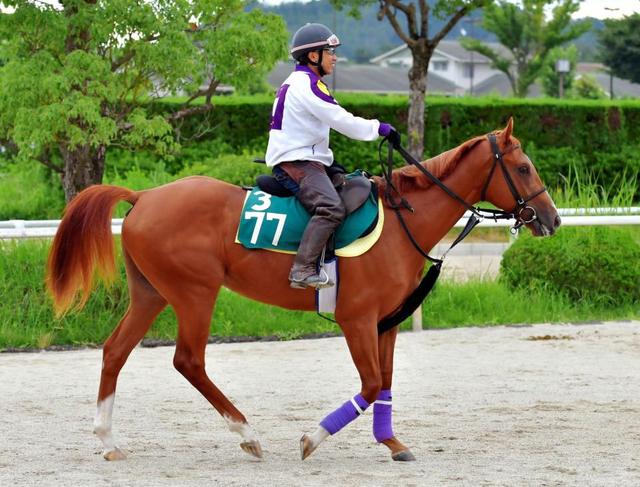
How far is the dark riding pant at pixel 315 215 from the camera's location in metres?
5.93

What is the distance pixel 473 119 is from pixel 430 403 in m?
15.4

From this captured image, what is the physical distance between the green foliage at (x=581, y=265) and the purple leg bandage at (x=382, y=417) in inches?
210

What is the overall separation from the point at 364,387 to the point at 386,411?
1.02 ft

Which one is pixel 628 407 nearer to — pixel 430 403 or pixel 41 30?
pixel 430 403

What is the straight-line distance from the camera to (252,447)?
19.8ft

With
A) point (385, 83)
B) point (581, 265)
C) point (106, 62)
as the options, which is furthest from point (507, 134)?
point (385, 83)

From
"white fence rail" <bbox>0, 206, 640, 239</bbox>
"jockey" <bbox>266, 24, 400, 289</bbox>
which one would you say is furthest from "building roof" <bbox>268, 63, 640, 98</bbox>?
"jockey" <bbox>266, 24, 400, 289</bbox>

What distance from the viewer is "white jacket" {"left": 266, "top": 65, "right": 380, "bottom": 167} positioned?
19.8 ft

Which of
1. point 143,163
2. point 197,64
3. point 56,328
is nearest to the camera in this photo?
point 56,328

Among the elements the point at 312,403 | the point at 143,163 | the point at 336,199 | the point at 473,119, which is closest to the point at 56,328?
the point at 312,403

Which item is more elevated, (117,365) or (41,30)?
(41,30)

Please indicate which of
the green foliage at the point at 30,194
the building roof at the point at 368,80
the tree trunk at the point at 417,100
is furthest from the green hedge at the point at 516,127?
the building roof at the point at 368,80

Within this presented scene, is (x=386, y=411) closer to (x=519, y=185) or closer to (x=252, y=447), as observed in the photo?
(x=252, y=447)

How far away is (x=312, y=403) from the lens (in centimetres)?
763
